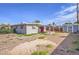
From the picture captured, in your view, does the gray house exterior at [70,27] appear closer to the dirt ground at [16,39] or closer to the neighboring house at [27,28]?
the dirt ground at [16,39]

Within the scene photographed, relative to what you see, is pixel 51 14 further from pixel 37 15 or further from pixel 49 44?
pixel 49 44

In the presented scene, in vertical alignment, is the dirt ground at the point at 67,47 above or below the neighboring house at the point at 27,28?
below

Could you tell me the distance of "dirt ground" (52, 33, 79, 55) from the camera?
2.75 meters

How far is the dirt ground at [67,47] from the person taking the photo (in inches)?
108

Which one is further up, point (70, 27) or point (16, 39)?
point (70, 27)

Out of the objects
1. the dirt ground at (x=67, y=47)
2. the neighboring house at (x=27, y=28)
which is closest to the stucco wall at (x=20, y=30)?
the neighboring house at (x=27, y=28)

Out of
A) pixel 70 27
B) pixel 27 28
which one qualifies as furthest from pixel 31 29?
pixel 70 27

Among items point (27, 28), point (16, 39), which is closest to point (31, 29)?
point (27, 28)

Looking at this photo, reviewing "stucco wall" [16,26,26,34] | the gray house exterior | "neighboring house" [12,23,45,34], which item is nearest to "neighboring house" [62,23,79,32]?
the gray house exterior

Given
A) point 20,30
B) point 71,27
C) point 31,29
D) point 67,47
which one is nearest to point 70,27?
point 71,27

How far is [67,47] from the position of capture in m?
2.77

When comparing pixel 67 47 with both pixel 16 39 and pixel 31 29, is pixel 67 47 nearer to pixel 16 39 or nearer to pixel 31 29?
pixel 31 29

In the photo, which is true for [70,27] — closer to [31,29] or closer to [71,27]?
[71,27]

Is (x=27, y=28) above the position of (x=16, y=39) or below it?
above
